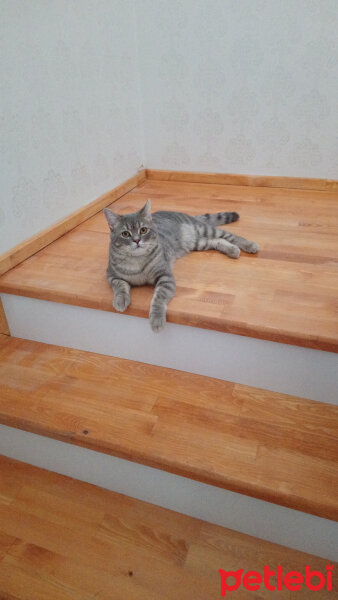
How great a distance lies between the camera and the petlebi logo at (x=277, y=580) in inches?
40.8

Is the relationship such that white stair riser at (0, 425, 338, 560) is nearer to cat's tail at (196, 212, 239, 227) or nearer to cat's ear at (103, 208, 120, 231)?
cat's ear at (103, 208, 120, 231)

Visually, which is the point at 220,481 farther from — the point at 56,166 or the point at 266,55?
the point at 266,55

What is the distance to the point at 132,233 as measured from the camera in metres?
1.38

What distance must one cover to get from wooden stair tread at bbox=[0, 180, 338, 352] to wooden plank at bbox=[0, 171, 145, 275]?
0.03 metres

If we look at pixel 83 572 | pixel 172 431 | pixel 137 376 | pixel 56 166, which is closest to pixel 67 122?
pixel 56 166

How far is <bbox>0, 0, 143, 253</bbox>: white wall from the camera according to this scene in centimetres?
153

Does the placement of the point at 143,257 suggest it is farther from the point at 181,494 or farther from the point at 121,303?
the point at 181,494

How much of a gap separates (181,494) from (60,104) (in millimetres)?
1661

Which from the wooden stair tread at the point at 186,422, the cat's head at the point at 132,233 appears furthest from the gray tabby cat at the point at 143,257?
the wooden stair tread at the point at 186,422

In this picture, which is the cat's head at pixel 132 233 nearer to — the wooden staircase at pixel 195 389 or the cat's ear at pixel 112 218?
the cat's ear at pixel 112 218

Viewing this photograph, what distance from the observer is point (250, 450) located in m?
1.14

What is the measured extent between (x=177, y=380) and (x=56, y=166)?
1.14 meters

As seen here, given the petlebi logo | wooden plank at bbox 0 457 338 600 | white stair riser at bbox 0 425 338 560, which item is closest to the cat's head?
white stair riser at bbox 0 425 338 560

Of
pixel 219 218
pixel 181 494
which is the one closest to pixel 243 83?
pixel 219 218
